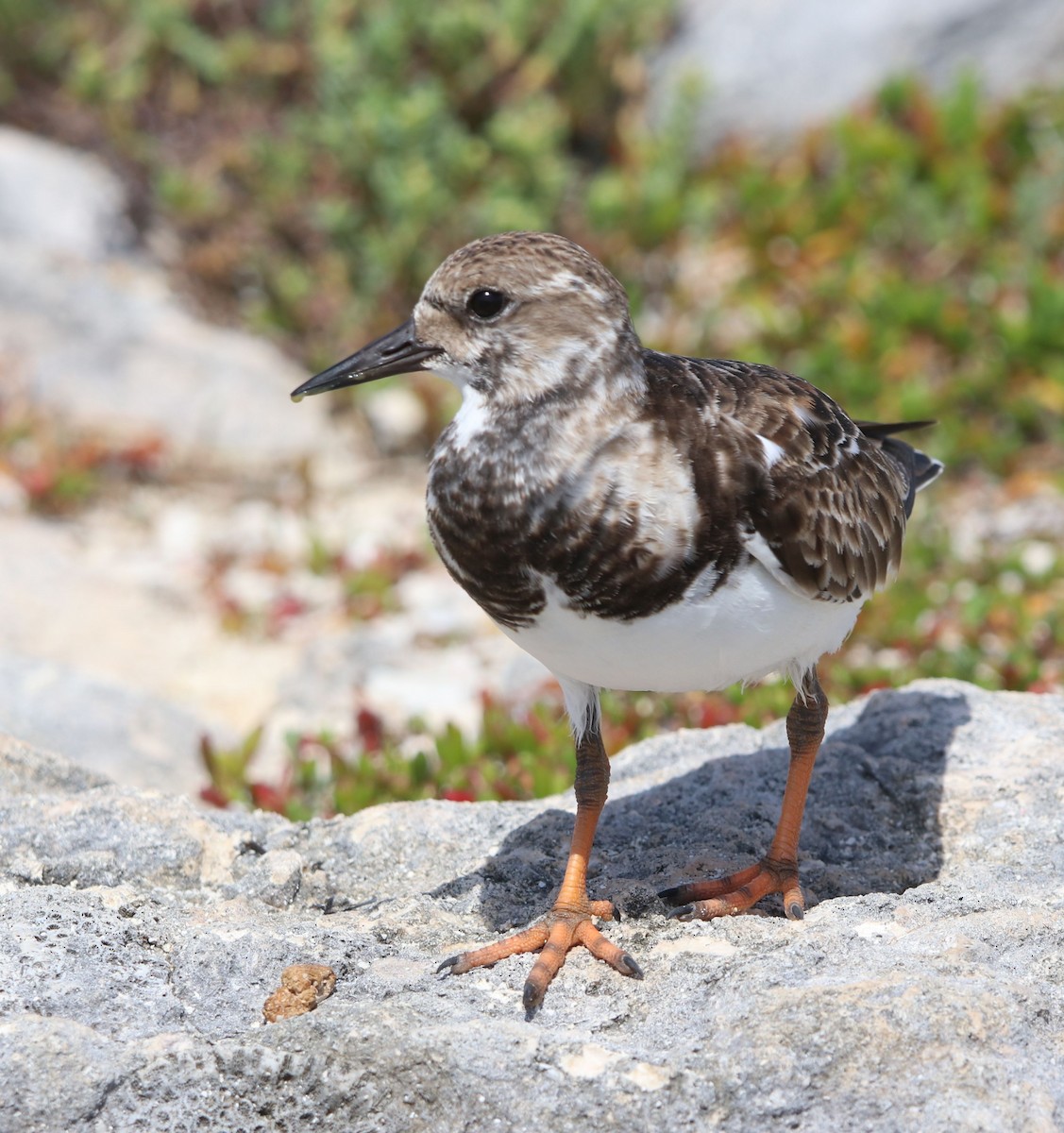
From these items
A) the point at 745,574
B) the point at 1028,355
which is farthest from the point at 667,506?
the point at 1028,355

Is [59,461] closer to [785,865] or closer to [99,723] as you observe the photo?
[99,723]

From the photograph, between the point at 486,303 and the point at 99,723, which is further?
the point at 99,723

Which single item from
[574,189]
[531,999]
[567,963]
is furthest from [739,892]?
[574,189]

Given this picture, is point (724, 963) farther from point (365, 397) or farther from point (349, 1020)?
point (365, 397)

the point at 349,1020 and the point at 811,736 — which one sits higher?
the point at 811,736

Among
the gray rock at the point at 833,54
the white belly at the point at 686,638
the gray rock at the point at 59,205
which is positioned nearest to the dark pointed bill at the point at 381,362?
the white belly at the point at 686,638
